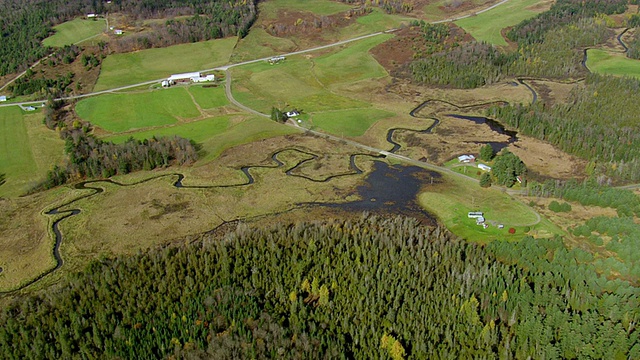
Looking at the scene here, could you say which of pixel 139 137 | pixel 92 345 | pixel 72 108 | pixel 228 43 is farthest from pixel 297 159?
pixel 228 43

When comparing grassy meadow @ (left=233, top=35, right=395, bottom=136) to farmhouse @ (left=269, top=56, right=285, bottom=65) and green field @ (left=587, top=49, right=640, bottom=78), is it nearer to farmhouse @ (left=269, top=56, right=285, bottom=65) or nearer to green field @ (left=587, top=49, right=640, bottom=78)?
farmhouse @ (left=269, top=56, right=285, bottom=65)

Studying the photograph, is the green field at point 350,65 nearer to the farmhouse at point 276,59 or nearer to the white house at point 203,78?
the farmhouse at point 276,59

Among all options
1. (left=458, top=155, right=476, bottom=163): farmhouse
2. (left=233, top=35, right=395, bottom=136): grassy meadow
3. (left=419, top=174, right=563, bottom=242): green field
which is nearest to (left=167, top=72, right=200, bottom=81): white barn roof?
(left=233, top=35, right=395, bottom=136): grassy meadow

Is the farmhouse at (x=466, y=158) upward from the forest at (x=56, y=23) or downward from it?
downward

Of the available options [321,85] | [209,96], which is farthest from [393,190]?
[209,96]

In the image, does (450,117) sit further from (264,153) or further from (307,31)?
(307,31)

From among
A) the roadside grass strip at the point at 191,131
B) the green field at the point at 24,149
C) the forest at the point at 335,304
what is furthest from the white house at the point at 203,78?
the forest at the point at 335,304

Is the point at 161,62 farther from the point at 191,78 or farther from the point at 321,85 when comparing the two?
the point at 321,85

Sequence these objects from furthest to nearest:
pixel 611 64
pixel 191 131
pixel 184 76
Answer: pixel 184 76
pixel 611 64
pixel 191 131
